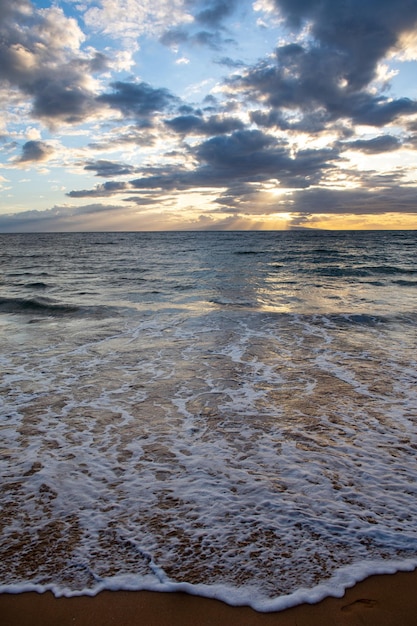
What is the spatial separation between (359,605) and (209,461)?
1790mm

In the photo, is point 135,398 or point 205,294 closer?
point 135,398

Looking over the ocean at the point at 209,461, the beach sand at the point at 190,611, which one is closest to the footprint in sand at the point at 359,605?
the beach sand at the point at 190,611

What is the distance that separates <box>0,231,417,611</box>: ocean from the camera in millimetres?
2613

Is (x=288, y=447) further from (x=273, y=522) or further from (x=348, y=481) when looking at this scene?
(x=273, y=522)

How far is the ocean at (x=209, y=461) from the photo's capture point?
2613mm

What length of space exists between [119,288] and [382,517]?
1564 cm

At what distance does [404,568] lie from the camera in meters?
2.58

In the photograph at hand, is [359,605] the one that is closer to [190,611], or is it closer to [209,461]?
[190,611]

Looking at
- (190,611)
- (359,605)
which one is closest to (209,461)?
(190,611)

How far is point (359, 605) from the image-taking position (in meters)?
2.34

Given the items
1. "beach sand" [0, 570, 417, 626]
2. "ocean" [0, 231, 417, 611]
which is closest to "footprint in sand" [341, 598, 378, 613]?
"beach sand" [0, 570, 417, 626]

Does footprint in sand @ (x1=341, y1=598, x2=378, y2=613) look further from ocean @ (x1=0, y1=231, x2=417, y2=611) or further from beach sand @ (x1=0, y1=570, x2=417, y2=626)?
ocean @ (x1=0, y1=231, x2=417, y2=611)

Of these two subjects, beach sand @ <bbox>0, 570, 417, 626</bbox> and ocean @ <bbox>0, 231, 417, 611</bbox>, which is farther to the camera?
ocean @ <bbox>0, 231, 417, 611</bbox>

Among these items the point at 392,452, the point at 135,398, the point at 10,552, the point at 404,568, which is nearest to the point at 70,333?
the point at 135,398
